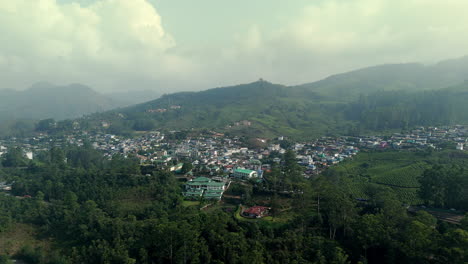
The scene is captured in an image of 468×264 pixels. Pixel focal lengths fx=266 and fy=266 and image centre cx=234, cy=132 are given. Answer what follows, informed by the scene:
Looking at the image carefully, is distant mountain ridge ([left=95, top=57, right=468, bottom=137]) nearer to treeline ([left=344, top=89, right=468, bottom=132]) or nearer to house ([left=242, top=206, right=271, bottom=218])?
treeline ([left=344, top=89, right=468, bottom=132])

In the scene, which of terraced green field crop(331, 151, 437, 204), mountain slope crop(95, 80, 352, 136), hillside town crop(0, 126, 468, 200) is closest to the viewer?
terraced green field crop(331, 151, 437, 204)

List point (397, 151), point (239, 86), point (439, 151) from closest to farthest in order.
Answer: point (439, 151), point (397, 151), point (239, 86)

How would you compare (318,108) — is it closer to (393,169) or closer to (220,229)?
(393,169)

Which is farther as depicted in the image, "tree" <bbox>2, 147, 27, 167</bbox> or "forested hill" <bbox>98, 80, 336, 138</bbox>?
"forested hill" <bbox>98, 80, 336, 138</bbox>

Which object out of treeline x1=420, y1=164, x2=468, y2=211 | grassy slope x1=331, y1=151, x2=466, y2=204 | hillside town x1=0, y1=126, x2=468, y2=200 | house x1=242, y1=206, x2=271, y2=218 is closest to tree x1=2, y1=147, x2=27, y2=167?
hillside town x1=0, y1=126, x2=468, y2=200

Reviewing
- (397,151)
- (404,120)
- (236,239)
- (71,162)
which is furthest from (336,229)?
(404,120)

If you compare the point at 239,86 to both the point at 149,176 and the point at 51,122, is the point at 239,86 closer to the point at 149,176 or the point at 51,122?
the point at 51,122

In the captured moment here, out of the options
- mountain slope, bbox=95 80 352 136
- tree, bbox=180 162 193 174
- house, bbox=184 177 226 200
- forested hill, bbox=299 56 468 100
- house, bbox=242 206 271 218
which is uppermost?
forested hill, bbox=299 56 468 100
